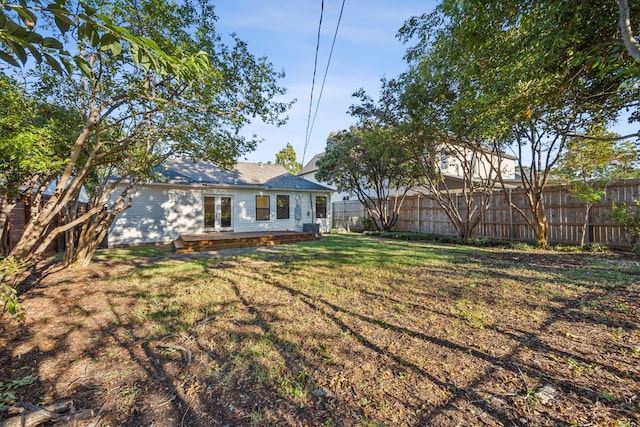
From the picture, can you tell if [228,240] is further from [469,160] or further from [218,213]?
[469,160]

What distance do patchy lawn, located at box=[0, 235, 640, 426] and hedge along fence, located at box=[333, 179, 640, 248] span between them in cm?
392

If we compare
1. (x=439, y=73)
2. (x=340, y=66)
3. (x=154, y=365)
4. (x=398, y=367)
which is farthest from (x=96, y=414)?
(x=439, y=73)

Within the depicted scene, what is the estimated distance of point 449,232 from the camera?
12547 mm

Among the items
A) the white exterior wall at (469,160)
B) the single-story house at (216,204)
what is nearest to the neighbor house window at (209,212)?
the single-story house at (216,204)

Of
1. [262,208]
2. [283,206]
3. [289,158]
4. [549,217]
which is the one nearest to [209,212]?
[262,208]

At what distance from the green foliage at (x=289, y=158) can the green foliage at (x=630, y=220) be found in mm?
32700

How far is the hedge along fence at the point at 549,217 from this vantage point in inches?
310

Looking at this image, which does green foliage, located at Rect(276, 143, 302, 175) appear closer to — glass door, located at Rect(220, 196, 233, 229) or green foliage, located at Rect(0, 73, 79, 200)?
glass door, located at Rect(220, 196, 233, 229)

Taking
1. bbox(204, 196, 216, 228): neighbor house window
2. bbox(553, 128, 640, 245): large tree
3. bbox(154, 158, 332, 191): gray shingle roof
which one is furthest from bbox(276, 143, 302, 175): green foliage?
bbox(553, 128, 640, 245): large tree

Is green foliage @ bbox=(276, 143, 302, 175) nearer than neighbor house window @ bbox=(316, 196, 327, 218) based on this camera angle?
No

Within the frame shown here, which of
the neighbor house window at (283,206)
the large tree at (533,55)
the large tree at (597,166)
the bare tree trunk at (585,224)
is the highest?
the large tree at (533,55)

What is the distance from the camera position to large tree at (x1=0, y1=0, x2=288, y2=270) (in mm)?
4078

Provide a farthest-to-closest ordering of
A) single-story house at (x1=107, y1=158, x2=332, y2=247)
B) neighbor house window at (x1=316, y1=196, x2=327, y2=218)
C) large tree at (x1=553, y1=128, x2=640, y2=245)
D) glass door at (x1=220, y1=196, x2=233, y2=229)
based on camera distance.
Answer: neighbor house window at (x1=316, y1=196, x2=327, y2=218), glass door at (x1=220, y1=196, x2=233, y2=229), single-story house at (x1=107, y1=158, x2=332, y2=247), large tree at (x1=553, y1=128, x2=640, y2=245)

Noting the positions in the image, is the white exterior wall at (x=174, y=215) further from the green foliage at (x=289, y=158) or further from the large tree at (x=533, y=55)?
the green foliage at (x=289, y=158)
